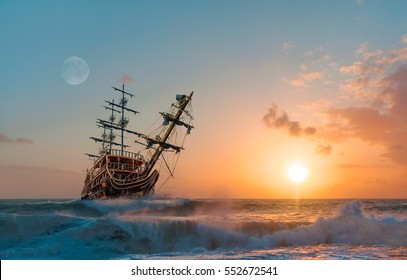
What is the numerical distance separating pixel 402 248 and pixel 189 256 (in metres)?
10.4

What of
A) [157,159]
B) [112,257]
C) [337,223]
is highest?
[157,159]

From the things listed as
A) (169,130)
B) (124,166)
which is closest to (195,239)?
(169,130)

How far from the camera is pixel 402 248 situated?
15344mm

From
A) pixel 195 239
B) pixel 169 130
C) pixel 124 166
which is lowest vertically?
pixel 195 239

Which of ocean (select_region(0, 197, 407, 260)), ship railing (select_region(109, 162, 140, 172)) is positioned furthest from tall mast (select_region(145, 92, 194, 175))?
ocean (select_region(0, 197, 407, 260))

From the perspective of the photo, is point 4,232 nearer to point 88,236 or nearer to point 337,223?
point 88,236

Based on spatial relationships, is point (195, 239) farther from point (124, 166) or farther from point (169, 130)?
point (124, 166)

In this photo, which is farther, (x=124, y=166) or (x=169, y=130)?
(x=124, y=166)

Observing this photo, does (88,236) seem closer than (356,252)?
No

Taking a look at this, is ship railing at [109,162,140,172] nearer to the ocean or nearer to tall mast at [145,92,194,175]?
tall mast at [145,92,194,175]

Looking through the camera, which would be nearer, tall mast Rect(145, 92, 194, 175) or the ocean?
the ocean

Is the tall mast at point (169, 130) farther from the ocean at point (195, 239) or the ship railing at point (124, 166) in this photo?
the ocean at point (195, 239)

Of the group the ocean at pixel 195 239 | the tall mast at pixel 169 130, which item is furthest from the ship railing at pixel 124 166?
the ocean at pixel 195 239
